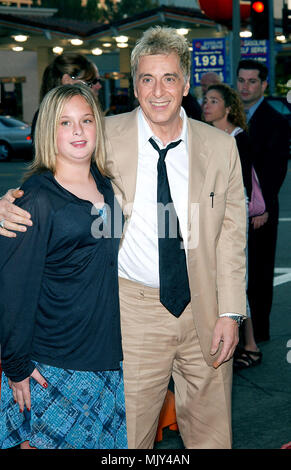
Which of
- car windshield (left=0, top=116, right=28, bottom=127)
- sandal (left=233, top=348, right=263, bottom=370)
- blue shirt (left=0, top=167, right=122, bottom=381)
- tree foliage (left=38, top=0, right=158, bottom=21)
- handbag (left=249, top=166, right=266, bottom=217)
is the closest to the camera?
blue shirt (left=0, top=167, right=122, bottom=381)

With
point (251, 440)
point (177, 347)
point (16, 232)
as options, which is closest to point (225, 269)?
point (177, 347)

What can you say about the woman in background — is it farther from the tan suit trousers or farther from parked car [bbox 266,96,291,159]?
parked car [bbox 266,96,291,159]

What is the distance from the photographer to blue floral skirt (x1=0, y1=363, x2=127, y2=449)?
2.93 meters

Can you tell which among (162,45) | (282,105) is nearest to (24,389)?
(162,45)

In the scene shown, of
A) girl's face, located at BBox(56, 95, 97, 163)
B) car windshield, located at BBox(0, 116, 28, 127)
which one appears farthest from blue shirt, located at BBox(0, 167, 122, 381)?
car windshield, located at BBox(0, 116, 28, 127)

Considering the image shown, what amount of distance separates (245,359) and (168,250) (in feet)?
9.52

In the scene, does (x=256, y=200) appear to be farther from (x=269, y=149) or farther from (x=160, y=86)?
(x=160, y=86)

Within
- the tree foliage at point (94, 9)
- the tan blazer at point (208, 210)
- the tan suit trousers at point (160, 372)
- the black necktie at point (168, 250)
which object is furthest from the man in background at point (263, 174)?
the tree foliage at point (94, 9)

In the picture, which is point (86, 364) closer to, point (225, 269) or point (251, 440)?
point (225, 269)

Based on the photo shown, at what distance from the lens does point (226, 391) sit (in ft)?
11.5

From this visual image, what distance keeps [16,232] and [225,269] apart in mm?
1043

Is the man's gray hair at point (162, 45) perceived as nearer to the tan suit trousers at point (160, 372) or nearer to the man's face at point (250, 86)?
the tan suit trousers at point (160, 372)

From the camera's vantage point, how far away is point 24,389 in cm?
290
